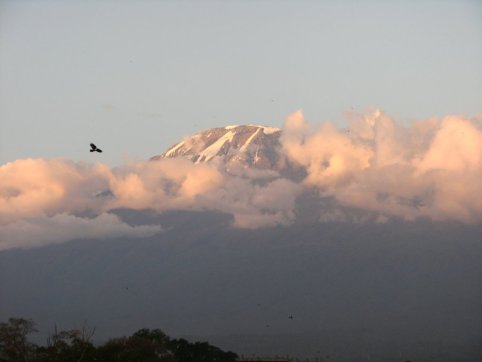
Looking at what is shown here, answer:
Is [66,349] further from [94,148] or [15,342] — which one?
[94,148]

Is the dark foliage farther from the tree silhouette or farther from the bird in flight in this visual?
the bird in flight

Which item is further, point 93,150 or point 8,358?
point 8,358

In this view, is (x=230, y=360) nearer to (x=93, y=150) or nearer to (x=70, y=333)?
(x=70, y=333)

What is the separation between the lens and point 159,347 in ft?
506

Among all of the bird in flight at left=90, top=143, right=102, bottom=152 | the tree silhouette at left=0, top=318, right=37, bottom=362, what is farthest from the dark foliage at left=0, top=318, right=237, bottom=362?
the bird in flight at left=90, top=143, right=102, bottom=152

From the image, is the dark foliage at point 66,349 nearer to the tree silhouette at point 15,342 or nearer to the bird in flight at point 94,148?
the tree silhouette at point 15,342

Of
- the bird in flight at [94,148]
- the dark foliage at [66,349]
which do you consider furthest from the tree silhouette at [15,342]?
the bird in flight at [94,148]

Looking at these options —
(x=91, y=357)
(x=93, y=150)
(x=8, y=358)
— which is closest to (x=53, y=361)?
(x=93, y=150)

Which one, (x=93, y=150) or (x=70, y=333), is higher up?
(x=93, y=150)

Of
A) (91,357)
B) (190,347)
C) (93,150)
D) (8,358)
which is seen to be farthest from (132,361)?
(93,150)

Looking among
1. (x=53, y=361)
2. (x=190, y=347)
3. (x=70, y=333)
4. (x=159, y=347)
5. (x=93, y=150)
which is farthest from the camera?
(x=190, y=347)

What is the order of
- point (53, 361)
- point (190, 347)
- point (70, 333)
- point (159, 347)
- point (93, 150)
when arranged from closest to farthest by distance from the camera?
1. point (93, 150)
2. point (53, 361)
3. point (70, 333)
4. point (159, 347)
5. point (190, 347)

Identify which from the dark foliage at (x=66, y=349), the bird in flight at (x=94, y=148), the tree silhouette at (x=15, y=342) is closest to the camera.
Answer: the bird in flight at (x=94, y=148)

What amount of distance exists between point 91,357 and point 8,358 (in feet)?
45.6
